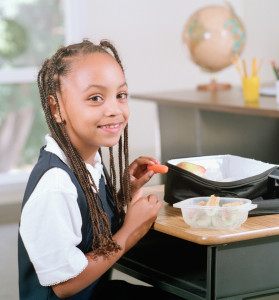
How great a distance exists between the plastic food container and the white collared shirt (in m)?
0.24

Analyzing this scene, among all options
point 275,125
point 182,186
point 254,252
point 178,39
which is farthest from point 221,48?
point 254,252

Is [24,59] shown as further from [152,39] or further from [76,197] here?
[76,197]

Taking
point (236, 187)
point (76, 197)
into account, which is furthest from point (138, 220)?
point (236, 187)

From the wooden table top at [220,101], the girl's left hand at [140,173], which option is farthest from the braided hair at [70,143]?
the wooden table top at [220,101]

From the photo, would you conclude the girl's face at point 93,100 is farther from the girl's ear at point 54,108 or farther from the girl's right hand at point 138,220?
the girl's right hand at point 138,220

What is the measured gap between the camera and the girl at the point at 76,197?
4.22ft

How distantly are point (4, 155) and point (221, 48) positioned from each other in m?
1.92

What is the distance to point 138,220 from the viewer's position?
138 centimetres

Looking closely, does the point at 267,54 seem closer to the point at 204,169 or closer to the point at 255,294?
the point at 204,169

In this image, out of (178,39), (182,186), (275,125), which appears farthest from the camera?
(178,39)

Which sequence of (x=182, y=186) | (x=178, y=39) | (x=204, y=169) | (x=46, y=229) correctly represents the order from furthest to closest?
(x=178, y=39) → (x=204, y=169) → (x=182, y=186) → (x=46, y=229)

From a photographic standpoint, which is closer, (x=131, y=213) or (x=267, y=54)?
(x=131, y=213)

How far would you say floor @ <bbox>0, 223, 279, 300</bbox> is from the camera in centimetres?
288

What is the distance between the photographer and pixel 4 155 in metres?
4.66
